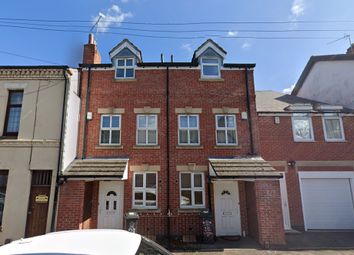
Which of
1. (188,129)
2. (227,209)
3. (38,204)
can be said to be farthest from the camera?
(188,129)

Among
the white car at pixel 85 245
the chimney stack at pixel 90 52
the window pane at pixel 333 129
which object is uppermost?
the chimney stack at pixel 90 52

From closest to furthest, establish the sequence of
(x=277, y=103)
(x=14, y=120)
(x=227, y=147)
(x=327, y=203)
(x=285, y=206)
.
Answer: (x=14, y=120)
(x=227, y=147)
(x=285, y=206)
(x=327, y=203)
(x=277, y=103)

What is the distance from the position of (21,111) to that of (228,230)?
10.5 m

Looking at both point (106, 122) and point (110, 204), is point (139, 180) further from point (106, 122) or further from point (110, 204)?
point (106, 122)

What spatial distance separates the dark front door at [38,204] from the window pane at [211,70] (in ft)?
28.4

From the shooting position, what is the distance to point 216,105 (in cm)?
1270

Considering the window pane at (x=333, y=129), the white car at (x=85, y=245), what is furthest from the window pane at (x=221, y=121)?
the white car at (x=85, y=245)

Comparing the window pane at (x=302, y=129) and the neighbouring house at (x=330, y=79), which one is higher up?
the neighbouring house at (x=330, y=79)

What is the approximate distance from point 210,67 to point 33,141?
890 centimetres

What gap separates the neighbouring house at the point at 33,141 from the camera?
1009 cm

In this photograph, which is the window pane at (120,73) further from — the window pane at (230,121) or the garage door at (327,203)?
the garage door at (327,203)

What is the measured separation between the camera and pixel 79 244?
2.66m

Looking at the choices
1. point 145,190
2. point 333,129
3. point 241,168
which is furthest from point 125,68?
point 333,129

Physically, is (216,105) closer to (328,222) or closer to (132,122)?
(132,122)
